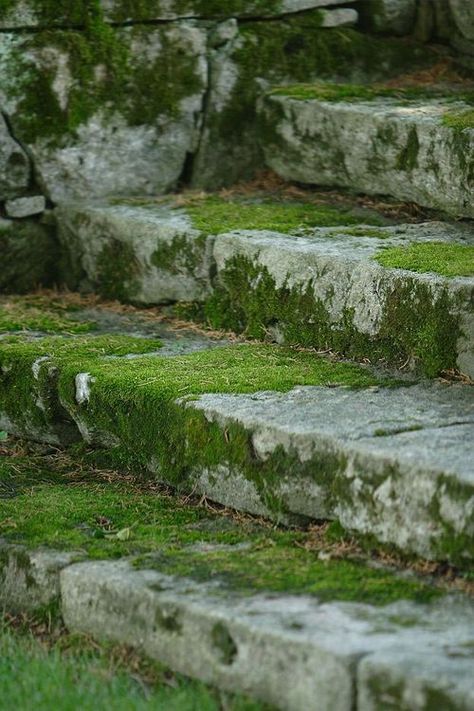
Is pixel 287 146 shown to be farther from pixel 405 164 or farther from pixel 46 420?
pixel 46 420

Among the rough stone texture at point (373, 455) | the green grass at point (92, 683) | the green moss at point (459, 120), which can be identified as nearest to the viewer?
the green grass at point (92, 683)

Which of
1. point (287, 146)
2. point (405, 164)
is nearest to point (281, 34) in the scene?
point (287, 146)

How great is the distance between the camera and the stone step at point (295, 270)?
4.25 metres

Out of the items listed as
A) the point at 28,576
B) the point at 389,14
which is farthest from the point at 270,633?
the point at 389,14

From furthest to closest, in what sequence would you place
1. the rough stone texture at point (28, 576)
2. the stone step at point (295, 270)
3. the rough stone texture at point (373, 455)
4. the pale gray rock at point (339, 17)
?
the pale gray rock at point (339, 17) → the stone step at point (295, 270) → the rough stone texture at point (28, 576) → the rough stone texture at point (373, 455)

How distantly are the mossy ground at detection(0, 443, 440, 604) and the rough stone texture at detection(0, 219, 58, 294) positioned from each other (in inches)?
61.9

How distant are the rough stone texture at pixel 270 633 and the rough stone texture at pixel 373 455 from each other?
28 cm

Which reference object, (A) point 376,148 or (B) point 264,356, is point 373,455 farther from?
(A) point 376,148

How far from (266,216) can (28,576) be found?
7.62ft

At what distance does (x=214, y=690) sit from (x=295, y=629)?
321 mm

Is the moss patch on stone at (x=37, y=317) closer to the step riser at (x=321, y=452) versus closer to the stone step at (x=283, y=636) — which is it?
the step riser at (x=321, y=452)

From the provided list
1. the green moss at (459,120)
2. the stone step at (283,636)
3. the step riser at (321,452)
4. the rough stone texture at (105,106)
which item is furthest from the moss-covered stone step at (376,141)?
the stone step at (283,636)

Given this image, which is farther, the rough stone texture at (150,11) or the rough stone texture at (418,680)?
the rough stone texture at (150,11)

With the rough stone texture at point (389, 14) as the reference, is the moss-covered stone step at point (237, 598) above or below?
below
